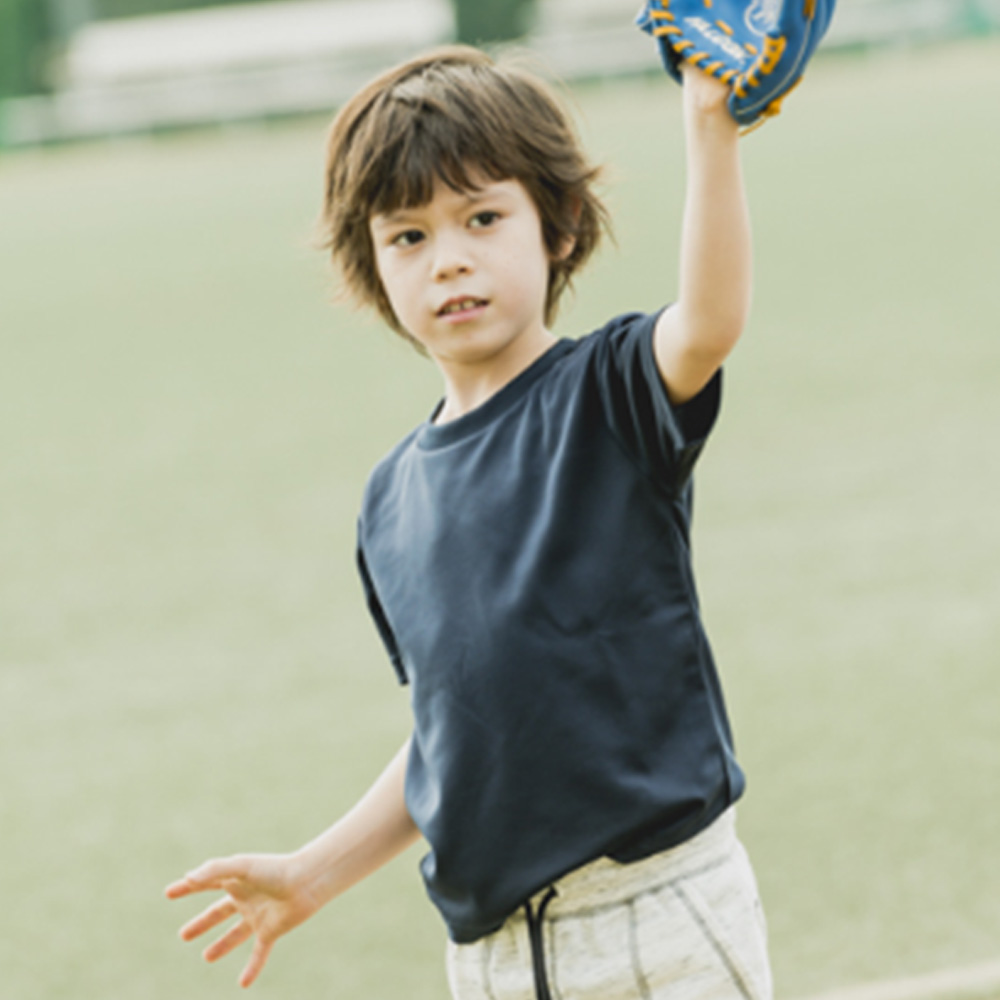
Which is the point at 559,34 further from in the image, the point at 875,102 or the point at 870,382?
the point at 870,382

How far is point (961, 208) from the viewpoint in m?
11.7

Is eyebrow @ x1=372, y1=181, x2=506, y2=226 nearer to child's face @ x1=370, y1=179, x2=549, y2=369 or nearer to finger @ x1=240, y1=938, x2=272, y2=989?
child's face @ x1=370, y1=179, x2=549, y2=369

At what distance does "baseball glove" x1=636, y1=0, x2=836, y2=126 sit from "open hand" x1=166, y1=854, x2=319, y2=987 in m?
0.97

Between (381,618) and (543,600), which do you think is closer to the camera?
(543,600)

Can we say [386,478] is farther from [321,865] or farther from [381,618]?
[321,865]

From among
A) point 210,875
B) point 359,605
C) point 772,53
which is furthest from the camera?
point 359,605

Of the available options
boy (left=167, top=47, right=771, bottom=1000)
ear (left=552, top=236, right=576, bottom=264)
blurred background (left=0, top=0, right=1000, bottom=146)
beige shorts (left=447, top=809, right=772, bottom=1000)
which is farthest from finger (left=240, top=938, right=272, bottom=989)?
blurred background (left=0, top=0, right=1000, bottom=146)

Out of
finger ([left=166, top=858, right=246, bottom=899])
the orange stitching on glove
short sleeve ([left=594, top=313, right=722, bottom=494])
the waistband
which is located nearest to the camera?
the orange stitching on glove

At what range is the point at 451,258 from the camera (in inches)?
62.2

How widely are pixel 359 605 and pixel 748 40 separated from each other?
3.88 metres

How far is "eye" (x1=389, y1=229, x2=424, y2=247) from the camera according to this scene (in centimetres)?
165

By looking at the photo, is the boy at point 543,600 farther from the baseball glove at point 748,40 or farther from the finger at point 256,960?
the finger at point 256,960

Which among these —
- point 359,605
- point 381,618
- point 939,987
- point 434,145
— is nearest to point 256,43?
point 359,605

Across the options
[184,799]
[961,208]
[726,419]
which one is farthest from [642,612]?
[961,208]
